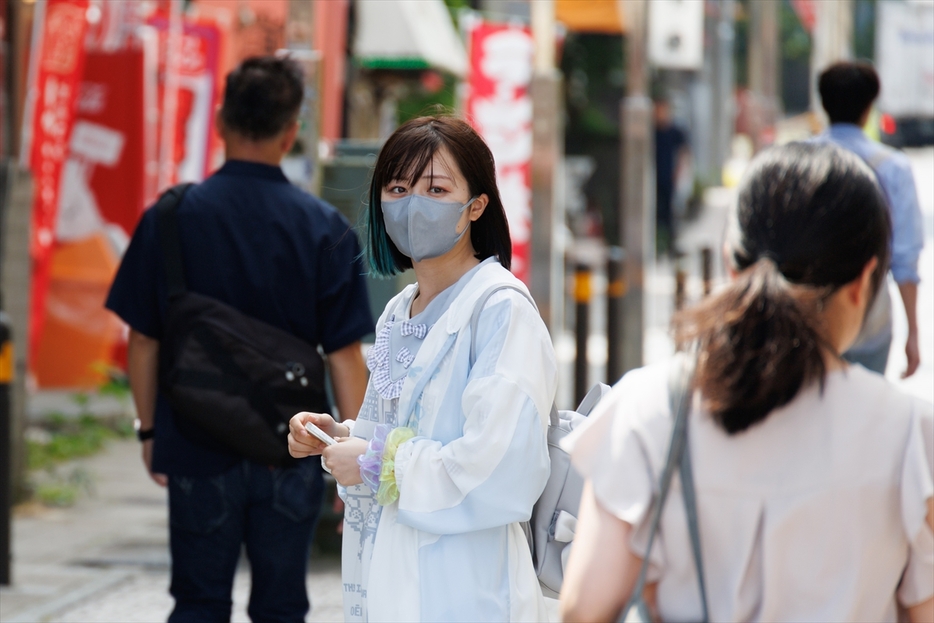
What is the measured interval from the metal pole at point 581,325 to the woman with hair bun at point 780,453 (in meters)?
6.71

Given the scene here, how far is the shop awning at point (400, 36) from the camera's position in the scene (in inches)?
440

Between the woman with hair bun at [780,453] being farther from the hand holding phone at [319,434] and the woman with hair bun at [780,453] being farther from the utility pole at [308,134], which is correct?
the utility pole at [308,134]

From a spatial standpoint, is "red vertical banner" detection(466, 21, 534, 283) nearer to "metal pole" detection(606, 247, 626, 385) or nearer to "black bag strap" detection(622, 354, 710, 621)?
"metal pole" detection(606, 247, 626, 385)

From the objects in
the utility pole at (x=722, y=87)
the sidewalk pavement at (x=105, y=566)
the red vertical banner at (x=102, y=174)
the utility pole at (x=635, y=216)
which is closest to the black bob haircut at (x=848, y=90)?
the sidewalk pavement at (x=105, y=566)

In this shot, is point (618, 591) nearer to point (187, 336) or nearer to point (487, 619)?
point (487, 619)

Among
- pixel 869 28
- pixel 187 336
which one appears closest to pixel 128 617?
pixel 187 336

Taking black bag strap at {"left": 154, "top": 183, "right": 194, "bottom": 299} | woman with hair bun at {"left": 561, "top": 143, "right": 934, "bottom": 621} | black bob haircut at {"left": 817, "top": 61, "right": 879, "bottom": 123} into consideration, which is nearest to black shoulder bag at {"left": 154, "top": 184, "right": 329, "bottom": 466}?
black bag strap at {"left": 154, "top": 183, "right": 194, "bottom": 299}

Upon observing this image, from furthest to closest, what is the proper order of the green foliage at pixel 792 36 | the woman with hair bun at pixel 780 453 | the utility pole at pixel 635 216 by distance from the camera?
the green foliage at pixel 792 36 → the utility pole at pixel 635 216 → the woman with hair bun at pixel 780 453

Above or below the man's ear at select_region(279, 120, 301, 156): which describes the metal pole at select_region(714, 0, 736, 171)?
above

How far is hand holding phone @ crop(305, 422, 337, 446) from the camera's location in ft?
8.51

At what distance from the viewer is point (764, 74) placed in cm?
2572

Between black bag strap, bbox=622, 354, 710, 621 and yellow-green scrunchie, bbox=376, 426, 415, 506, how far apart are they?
2.51ft

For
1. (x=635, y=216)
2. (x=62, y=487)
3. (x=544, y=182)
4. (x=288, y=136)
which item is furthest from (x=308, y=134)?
(x=635, y=216)

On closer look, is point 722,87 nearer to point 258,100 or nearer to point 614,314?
point 614,314
